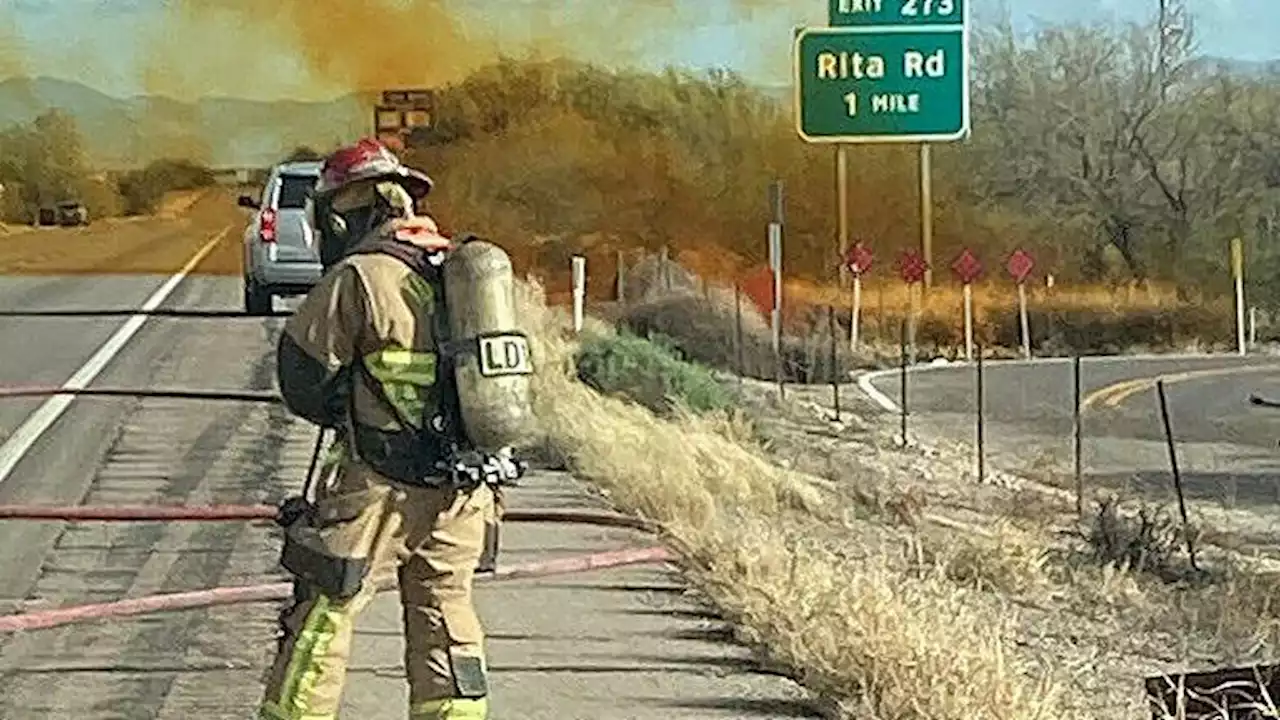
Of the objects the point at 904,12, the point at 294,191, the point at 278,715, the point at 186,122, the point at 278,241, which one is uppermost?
the point at 904,12

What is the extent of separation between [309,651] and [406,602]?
0.93ft

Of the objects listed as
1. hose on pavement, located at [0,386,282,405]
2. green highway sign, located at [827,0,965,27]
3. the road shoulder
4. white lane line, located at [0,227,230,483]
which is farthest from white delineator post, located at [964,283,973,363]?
white lane line, located at [0,227,230,483]

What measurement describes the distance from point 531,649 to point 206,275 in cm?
142

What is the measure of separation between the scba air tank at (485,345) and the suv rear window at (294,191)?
184 cm

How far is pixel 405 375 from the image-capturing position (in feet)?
18.3

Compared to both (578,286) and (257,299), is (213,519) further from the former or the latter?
(578,286)

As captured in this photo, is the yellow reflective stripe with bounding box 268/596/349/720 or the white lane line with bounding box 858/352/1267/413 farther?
the white lane line with bounding box 858/352/1267/413

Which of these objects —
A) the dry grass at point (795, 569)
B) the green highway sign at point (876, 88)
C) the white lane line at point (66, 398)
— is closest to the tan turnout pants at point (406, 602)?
the dry grass at point (795, 569)

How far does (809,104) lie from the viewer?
25.1 ft

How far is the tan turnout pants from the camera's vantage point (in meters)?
5.63

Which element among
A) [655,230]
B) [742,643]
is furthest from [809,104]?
[742,643]

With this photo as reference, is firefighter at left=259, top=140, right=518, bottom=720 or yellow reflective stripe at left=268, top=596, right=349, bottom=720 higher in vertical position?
firefighter at left=259, top=140, right=518, bottom=720

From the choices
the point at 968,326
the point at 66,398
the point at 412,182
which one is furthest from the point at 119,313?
the point at 412,182

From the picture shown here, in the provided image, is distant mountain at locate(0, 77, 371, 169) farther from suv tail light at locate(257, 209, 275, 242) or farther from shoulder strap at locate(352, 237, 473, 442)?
shoulder strap at locate(352, 237, 473, 442)
